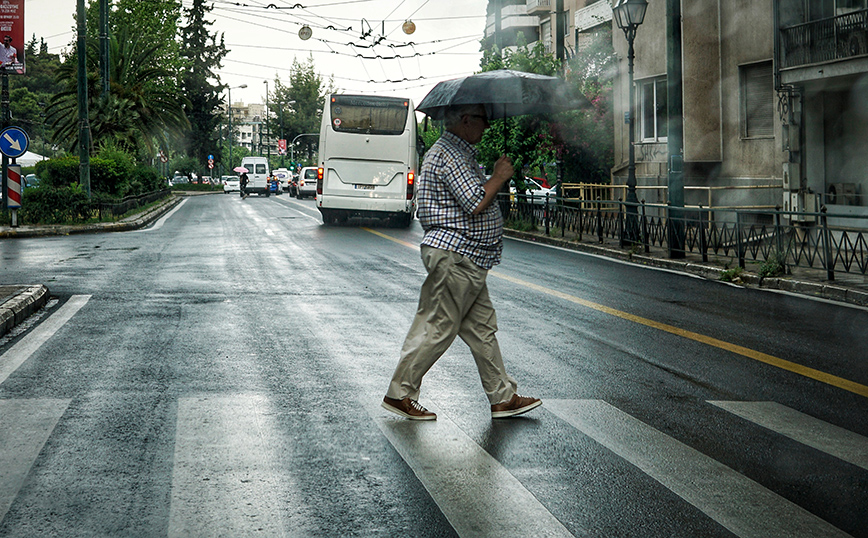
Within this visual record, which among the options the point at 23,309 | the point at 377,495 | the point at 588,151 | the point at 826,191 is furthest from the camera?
Answer: the point at 588,151

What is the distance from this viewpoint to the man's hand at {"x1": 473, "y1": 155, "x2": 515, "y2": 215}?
5160mm

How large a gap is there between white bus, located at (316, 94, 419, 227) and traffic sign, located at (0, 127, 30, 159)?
7313 mm

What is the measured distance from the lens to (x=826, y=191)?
65.5 feet

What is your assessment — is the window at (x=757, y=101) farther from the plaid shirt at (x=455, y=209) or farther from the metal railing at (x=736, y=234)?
the plaid shirt at (x=455, y=209)

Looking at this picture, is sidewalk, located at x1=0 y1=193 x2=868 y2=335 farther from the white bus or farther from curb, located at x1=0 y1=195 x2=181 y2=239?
curb, located at x1=0 y1=195 x2=181 y2=239

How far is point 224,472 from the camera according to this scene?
4.45 metres

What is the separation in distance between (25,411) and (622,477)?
3431mm

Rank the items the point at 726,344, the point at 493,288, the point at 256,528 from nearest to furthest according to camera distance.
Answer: the point at 256,528 → the point at 726,344 → the point at 493,288

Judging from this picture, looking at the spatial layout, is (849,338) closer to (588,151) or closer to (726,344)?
(726,344)

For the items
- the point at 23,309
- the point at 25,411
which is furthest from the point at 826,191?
the point at 25,411

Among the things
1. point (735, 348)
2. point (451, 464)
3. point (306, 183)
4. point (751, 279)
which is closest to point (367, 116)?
point (751, 279)

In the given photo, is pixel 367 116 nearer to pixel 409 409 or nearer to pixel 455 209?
pixel 455 209

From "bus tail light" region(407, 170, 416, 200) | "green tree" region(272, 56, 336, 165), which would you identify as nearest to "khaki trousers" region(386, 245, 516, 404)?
"bus tail light" region(407, 170, 416, 200)

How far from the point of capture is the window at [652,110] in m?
25.2
